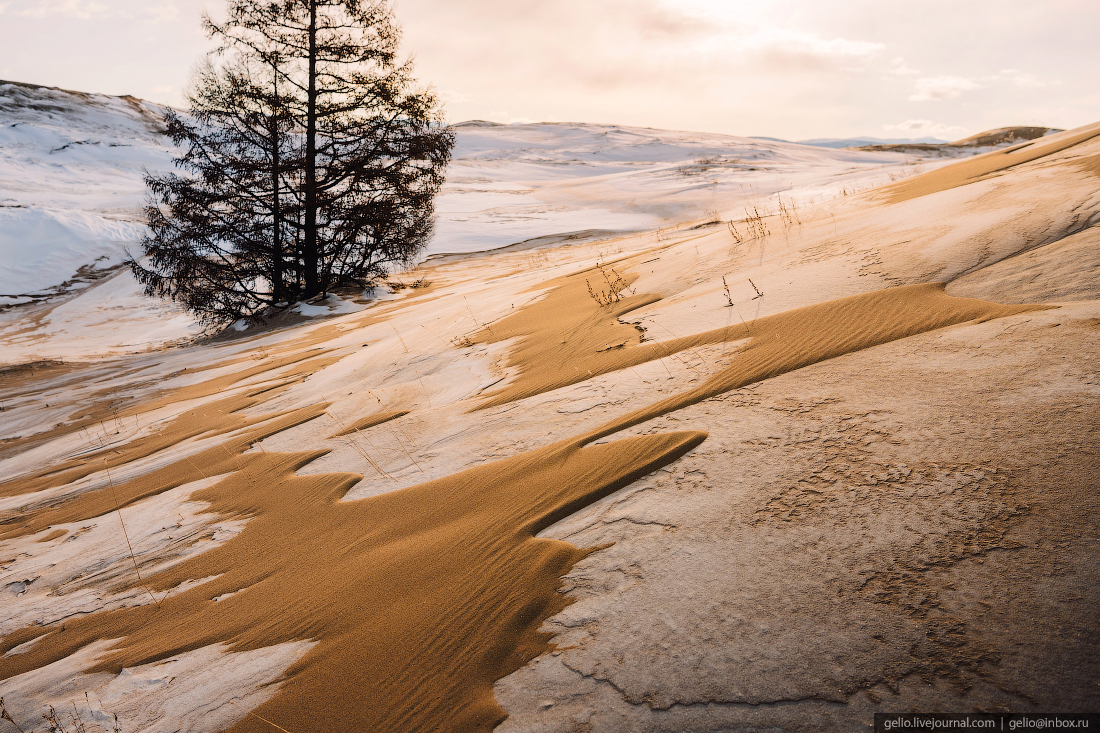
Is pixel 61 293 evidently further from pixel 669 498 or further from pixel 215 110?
pixel 669 498

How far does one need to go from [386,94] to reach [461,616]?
11962 millimetres

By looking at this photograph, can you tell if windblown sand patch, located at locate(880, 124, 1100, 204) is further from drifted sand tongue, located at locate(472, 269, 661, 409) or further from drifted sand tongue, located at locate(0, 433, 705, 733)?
drifted sand tongue, located at locate(0, 433, 705, 733)

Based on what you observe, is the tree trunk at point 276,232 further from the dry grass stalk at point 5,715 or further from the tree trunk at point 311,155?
the dry grass stalk at point 5,715

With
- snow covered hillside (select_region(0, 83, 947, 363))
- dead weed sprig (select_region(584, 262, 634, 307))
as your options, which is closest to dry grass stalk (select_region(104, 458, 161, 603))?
dead weed sprig (select_region(584, 262, 634, 307))

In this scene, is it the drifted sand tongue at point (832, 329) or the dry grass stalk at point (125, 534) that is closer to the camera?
the dry grass stalk at point (125, 534)

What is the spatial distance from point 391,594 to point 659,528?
0.92 metres

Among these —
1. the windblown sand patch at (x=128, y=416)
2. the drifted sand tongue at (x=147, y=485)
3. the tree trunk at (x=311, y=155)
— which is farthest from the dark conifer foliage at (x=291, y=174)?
the drifted sand tongue at (x=147, y=485)

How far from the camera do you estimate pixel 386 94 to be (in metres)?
11.5

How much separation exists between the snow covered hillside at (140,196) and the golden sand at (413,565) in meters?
11.1

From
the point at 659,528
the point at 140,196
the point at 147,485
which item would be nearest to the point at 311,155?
the point at 147,485

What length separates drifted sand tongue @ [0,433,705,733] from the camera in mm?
1549

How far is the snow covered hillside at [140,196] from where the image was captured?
46.8ft

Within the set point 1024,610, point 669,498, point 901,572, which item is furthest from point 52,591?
point 1024,610

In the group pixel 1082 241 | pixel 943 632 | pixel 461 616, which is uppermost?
pixel 1082 241
